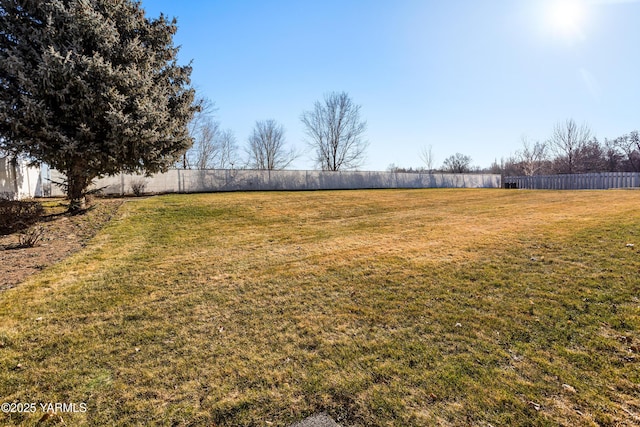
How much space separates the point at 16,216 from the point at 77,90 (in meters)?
3.29

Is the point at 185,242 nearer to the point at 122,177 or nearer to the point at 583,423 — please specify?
the point at 583,423

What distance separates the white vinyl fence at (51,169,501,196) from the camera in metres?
17.2

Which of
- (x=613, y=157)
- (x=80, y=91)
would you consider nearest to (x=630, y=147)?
(x=613, y=157)

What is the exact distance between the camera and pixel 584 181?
25.5 metres

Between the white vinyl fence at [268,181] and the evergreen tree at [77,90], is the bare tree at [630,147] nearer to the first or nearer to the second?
the white vinyl fence at [268,181]

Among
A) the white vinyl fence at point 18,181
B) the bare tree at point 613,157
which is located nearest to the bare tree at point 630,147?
the bare tree at point 613,157

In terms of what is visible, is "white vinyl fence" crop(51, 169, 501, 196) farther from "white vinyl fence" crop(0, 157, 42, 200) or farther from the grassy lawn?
the grassy lawn

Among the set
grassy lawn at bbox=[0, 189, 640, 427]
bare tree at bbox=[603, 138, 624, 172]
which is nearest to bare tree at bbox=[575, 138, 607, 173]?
bare tree at bbox=[603, 138, 624, 172]

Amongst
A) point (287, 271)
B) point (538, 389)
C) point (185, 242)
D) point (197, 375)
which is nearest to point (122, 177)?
point (185, 242)

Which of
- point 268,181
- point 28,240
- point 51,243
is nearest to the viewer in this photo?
point 28,240

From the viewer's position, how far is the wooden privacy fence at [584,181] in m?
23.7

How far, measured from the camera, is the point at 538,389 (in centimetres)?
212

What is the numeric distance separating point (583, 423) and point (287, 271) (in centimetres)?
358

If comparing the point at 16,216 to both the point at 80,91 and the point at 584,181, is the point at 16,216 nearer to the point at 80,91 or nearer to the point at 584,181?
the point at 80,91
